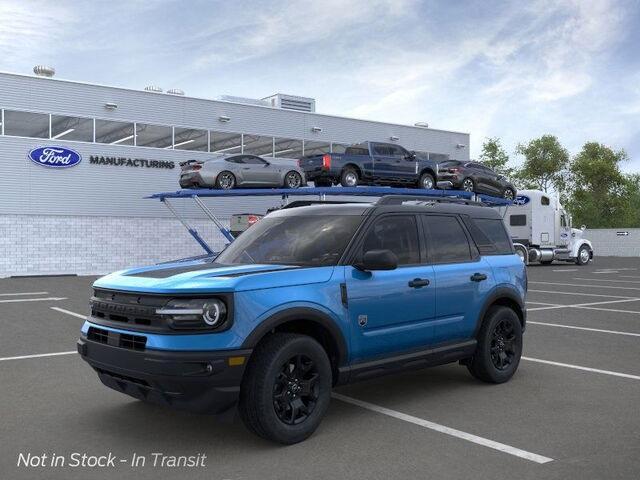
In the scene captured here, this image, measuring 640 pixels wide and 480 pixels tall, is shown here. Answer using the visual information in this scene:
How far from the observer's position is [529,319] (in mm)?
11531

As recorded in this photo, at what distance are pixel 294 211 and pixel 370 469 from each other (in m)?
2.64

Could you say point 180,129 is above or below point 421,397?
above

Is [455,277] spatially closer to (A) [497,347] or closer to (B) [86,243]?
(A) [497,347]

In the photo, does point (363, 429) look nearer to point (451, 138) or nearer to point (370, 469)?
point (370, 469)

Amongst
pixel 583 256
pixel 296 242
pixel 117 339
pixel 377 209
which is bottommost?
pixel 583 256

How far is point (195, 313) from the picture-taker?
441 centimetres

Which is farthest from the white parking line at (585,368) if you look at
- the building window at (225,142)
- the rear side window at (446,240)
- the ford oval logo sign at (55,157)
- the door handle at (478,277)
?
the building window at (225,142)

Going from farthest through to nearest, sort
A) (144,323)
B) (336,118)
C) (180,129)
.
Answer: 1. (336,118)
2. (180,129)
3. (144,323)

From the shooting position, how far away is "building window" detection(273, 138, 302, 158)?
3306 cm

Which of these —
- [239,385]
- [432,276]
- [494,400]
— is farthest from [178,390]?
[494,400]

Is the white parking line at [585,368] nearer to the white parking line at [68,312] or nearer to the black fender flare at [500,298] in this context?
the black fender flare at [500,298]

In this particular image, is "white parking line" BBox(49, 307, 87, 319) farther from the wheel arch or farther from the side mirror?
the side mirror

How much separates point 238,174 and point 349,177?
4.64m

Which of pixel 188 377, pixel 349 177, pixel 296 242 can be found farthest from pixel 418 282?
pixel 349 177
